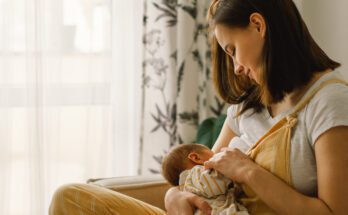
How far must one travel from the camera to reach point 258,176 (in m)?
1.44

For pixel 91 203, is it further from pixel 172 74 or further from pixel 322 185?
pixel 172 74

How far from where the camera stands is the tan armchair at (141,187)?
6.53ft

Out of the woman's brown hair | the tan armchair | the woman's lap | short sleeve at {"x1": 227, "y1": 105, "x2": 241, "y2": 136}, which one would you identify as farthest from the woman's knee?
the woman's brown hair

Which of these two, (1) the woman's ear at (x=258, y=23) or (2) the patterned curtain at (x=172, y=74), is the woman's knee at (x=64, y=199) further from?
(2) the patterned curtain at (x=172, y=74)

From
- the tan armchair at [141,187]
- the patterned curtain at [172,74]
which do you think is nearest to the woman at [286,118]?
the tan armchair at [141,187]

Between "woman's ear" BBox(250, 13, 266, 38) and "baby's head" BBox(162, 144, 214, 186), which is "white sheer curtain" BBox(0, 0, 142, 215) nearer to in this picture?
"baby's head" BBox(162, 144, 214, 186)

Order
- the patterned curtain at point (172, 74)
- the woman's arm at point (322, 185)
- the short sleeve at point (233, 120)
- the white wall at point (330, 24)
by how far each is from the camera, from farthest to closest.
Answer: the patterned curtain at point (172, 74), the white wall at point (330, 24), the short sleeve at point (233, 120), the woman's arm at point (322, 185)

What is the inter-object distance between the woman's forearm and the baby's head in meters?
0.30

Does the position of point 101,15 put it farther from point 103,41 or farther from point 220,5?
point 220,5

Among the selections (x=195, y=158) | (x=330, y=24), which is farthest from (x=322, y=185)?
(x=330, y=24)

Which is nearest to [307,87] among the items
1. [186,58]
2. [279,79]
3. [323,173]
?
[279,79]

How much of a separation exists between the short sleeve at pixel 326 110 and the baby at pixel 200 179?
0.90ft

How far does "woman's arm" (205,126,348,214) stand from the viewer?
133 cm

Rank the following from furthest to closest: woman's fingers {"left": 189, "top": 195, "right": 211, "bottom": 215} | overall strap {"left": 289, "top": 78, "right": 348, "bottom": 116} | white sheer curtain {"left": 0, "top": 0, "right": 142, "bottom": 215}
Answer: white sheer curtain {"left": 0, "top": 0, "right": 142, "bottom": 215} < woman's fingers {"left": 189, "top": 195, "right": 211, "bottom": 215} < overall strap {"left": 289, "top": 78, "right": 348, "bottom": 116}
